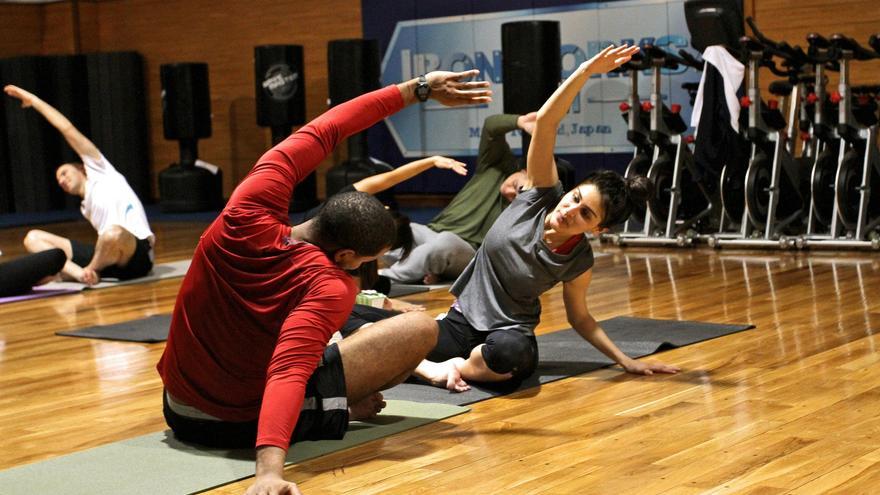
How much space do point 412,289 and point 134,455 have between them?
3.06 meters

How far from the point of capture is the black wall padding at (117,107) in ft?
40.0

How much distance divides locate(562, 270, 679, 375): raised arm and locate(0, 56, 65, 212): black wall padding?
9355 millimetres

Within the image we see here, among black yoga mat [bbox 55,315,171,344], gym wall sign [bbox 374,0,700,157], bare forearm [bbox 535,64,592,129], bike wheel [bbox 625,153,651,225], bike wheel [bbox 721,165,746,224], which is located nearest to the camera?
bare forearm [bbox 535,64,592,129]

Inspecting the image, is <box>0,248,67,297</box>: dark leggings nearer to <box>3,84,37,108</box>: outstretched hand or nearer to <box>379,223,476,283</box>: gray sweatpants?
<box>3,84,37,108</box>: outstretched hand

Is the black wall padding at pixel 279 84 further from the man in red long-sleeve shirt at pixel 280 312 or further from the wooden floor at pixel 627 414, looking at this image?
the man in red long-sleeve shirt at pixel 280 312

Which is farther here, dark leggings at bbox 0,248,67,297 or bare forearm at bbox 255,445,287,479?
dark leggings at bbox 0,248,67,297

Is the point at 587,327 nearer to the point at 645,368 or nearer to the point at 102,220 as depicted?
the point at 645,368

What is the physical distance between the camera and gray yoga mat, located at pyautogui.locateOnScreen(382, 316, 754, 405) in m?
3.59

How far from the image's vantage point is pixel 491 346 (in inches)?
138

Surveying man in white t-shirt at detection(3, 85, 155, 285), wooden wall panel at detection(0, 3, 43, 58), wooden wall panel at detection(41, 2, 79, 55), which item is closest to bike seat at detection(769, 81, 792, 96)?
man in white t-shirt at detection(3, 85, 155, 285)

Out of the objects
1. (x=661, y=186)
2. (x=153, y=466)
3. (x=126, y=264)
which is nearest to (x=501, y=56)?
(x=661, y=186)

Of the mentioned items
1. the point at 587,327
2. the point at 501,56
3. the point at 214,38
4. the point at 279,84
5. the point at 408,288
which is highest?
the point at 214,38

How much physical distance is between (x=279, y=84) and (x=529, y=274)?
7220mm

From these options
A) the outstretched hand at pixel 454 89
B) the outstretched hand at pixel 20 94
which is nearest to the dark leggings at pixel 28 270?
the outstretched hand at pixel 20 94
